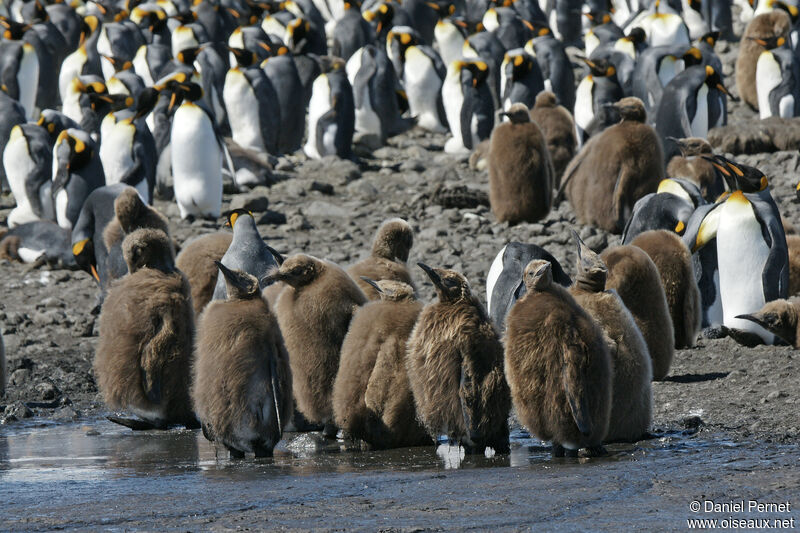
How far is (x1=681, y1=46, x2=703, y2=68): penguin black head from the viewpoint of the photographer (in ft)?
54.1

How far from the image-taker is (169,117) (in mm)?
15047

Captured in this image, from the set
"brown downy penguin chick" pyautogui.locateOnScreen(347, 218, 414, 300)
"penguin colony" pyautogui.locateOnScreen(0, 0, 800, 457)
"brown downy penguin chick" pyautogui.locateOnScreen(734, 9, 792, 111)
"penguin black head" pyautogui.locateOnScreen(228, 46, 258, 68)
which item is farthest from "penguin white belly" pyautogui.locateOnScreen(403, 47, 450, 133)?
"brown downy penguin chick" pyautogui.locateOnScreen(347, 218, 414, 300)

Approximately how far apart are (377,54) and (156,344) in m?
13.7

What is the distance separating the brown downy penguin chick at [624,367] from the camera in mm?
5324

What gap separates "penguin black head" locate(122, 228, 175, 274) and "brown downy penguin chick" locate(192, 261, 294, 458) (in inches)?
36.9

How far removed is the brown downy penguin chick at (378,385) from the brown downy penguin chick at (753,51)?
13.2m

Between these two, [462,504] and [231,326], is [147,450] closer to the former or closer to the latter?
[231,326]

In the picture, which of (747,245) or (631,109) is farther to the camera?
(631,109)

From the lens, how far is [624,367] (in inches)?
210

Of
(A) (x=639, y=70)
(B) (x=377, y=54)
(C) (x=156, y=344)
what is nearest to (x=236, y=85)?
(B) (x=377, y=54)

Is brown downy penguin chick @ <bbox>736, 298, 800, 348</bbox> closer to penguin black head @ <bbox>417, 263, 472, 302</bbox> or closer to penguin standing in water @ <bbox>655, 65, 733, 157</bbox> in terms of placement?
penguin black head @ <bbox>417, 263, 472, 302</bbox>

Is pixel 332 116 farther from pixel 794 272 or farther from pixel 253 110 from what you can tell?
pixel 794 272

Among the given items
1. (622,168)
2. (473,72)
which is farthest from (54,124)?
(622,168)

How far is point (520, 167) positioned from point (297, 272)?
588cm
